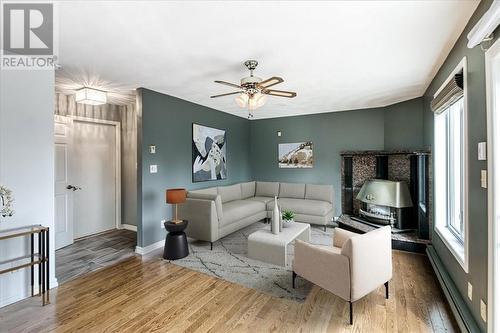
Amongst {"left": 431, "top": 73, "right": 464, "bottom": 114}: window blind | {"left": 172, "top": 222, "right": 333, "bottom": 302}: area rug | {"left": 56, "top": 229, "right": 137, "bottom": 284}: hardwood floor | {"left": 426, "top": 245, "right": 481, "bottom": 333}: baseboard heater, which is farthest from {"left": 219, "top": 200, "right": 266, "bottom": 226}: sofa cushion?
{"left": 431, "top": 73, "right": 464, "bottom": 114}: window blind

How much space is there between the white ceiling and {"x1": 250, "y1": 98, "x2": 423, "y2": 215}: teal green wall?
41.8 inches

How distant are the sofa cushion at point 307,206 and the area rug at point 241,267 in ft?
2.01

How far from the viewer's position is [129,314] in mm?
2117

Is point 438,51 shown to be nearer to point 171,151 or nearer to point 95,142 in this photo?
point 171,151

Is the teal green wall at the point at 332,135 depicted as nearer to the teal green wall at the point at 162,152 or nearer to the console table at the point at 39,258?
the teal green wall at the point at 162,152

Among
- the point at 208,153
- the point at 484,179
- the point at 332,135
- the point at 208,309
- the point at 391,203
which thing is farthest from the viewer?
the point at 332,135

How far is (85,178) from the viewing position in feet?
14.1

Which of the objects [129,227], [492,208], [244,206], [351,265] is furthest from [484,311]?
[129,227]

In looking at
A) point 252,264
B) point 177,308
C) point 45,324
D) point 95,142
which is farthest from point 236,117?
point 45,324

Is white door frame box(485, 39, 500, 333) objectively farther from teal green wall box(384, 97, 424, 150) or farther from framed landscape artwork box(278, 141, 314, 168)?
framed landscape artwork box(278, 141, 314, 168)

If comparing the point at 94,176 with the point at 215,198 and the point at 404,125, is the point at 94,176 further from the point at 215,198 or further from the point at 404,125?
the point at 404,125

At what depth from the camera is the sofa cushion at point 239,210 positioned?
3.95 meters

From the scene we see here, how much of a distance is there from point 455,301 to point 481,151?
134 centimetres

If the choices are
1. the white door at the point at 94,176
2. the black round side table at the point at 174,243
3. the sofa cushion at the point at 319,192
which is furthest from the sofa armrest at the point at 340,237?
the white door at the point at 94,176
